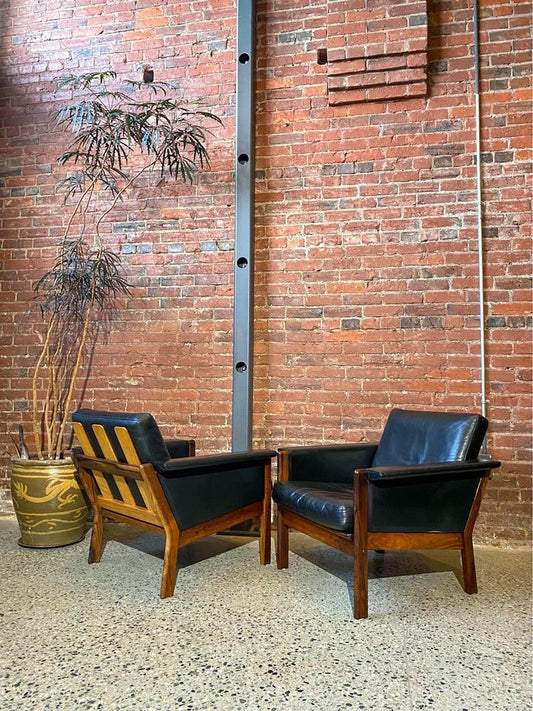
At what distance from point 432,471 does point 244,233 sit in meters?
2.11

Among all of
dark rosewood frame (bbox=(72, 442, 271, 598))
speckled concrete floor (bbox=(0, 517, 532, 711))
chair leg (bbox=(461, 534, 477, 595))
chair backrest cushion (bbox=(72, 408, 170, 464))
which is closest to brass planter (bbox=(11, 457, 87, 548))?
speckled concrete floor (bbox=(0, 517, 532, 711))

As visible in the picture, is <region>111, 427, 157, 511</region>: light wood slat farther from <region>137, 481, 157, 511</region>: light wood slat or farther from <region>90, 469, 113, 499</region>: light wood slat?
<region>90, 469, 113, 499</region>: light wood slat

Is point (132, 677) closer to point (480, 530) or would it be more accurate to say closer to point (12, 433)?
point (480, 530)

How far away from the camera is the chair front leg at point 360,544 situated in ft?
7.76

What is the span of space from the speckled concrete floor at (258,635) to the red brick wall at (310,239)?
99 cm

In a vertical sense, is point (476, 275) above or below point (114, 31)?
below

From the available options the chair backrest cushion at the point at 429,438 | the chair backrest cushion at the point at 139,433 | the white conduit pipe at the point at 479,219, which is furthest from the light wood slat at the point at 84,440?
the white conduit pipe at the point at 479,219

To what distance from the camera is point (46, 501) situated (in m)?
3.29

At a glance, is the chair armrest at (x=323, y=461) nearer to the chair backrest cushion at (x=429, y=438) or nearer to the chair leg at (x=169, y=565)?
the chair backrest cushion at (x=429, y=438)

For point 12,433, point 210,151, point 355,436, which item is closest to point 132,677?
point 355,436

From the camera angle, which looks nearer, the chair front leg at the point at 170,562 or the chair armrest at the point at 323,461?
Result: the chair front leg at the point at 170,562

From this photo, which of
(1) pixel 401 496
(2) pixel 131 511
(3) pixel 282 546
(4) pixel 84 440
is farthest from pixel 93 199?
(1) pixel 401 496

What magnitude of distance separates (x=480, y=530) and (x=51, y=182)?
158 inches

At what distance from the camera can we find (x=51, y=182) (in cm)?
421
